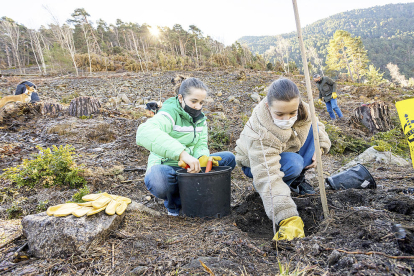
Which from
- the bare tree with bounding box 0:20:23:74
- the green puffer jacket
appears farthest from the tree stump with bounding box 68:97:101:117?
the bare tree with bounding box 0:20:23:74

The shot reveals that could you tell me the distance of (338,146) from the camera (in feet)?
13.7

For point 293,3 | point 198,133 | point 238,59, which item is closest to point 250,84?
point 198,133

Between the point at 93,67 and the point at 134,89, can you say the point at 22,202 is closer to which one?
the point at 134,89

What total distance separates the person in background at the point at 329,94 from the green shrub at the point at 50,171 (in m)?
7.31

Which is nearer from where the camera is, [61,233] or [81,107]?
[61,233]

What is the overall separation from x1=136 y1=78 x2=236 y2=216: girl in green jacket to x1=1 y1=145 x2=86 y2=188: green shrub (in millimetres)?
1115

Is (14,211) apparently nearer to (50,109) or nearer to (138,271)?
(138,271)

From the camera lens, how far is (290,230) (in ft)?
4.67

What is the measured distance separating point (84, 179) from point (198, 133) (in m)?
1.57

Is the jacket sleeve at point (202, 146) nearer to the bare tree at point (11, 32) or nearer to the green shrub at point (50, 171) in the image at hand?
the green shrub at point (50, 171)

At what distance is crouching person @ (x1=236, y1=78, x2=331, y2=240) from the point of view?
153 cm

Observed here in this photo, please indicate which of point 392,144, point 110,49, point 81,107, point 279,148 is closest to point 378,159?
point 392,144

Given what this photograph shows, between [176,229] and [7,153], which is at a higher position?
[7,153]

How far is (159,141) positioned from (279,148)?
102cm
